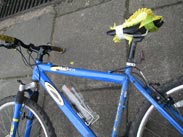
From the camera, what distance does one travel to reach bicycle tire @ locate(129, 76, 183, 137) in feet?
7.28

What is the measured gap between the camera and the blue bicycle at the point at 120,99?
222cm

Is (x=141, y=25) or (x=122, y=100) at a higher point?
(x=141, y=25)

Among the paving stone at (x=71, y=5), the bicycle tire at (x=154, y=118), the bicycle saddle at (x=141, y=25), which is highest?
the paving stone at (x=71, y=5)

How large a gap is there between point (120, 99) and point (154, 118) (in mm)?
370

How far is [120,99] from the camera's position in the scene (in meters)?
2.43

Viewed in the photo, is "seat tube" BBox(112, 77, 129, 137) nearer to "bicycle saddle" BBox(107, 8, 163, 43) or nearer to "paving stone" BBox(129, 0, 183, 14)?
"bicycle saddle" BBox(107, 8, 163, 43)

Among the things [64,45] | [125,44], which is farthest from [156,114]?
[64,45]

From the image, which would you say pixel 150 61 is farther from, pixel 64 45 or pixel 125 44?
pixel 64 45

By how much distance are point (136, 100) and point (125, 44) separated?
65 cm

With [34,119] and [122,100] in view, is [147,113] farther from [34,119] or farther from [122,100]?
[34,119]

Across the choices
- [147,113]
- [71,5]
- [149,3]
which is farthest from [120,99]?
[71,5]

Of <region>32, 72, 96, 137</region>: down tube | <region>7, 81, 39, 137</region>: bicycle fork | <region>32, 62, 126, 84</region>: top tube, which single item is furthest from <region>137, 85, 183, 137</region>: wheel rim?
<region>7, 81, 39, 137</region>: bicycle fork

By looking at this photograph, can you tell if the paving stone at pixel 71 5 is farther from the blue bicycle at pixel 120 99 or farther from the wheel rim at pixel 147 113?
the wheel rim at pixel 147 113

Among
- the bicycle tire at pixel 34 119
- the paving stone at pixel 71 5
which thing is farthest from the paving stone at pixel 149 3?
the bicycle tire at pixel 34 119
